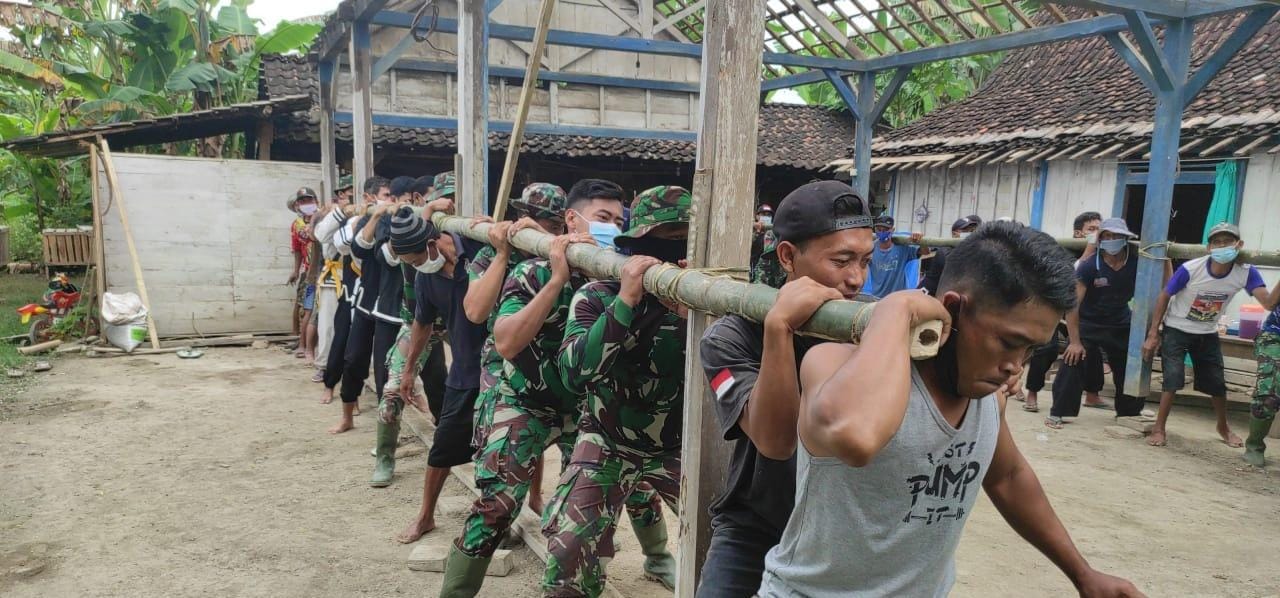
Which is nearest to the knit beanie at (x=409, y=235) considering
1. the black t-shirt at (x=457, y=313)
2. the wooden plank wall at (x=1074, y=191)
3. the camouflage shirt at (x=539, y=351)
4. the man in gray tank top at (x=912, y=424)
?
the black t-shirt at (x=457, y=313)

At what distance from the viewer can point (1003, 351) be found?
145cm

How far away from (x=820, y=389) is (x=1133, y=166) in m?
10.9

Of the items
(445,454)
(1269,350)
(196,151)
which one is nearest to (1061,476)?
(1269,350)

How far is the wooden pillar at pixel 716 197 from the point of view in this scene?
2.43 meters

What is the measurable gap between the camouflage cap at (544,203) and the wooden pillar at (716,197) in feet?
5.33

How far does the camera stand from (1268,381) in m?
6.05

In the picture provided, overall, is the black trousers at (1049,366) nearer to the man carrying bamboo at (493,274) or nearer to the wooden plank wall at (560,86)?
the man carrying bamboo at (493,274)

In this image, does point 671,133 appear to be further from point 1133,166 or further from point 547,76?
point 1133,166

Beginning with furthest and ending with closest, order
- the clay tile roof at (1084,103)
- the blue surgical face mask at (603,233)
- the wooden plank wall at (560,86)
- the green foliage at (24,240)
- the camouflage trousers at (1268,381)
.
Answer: the green foliage at (24,240) < the wooden plank wall at (560,86) < the clay tile roof at (1084,103) < the camouflage trousers at (1268,381) < the blue surgical face mask at (603,233)

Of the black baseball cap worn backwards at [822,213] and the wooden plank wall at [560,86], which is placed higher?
the wooden plank wall at [560,86]

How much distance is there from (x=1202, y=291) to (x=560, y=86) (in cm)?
999

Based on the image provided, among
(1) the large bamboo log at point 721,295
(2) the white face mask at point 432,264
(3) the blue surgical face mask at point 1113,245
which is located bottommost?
(2) the white face mask at point 432,264

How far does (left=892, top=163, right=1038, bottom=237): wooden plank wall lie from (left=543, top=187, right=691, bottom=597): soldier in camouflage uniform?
33.3 ft

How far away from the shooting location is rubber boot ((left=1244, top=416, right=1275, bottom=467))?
6.11 metres
